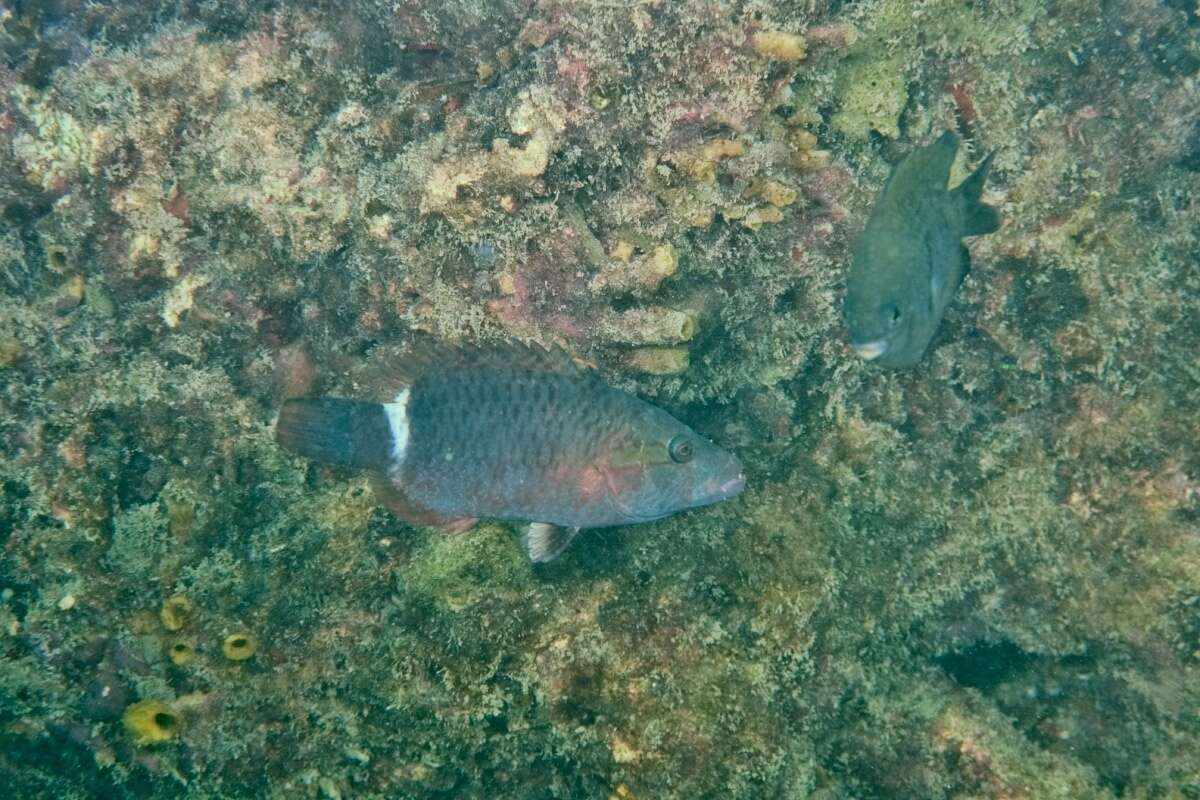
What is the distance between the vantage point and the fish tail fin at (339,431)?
9.37ft

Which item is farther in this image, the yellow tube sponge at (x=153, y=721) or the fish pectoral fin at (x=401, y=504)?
the yellow tube sponge at (x=153, y=721)

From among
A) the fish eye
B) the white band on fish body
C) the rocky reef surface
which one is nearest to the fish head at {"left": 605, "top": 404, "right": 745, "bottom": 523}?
the fish eye

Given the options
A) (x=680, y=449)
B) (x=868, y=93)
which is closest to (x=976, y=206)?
(x=868, y=93)

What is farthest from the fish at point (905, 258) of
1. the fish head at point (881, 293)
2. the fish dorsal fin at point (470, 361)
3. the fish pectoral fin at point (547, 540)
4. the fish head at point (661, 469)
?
the fish pectoral fin at point (547, 540)

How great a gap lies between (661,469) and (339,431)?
1.50 meters

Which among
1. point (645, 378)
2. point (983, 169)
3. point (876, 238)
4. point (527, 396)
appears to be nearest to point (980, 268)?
point (983, 169)

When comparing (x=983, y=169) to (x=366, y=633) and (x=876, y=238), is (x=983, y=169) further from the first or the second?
(x=366, y=633)

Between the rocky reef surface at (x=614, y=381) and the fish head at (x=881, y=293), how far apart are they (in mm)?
992

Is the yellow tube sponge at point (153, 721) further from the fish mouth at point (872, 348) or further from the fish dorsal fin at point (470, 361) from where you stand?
the fish mouth at point (872, 348)

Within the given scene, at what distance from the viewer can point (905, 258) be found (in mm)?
2785

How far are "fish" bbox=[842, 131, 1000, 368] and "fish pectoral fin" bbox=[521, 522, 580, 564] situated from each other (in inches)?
65.0

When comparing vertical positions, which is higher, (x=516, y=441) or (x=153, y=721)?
(x=516, y=441)

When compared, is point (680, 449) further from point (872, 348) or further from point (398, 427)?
point (398, 427)

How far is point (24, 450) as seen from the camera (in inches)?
144
